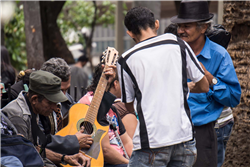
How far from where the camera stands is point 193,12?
3246mm

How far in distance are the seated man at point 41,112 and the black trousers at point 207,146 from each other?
107 centimetres

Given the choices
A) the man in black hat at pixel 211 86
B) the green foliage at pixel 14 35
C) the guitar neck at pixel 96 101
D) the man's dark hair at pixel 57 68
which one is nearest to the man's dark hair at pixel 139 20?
the man in black hat at pixel 211 86

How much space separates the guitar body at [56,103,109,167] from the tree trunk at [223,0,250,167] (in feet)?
6.33

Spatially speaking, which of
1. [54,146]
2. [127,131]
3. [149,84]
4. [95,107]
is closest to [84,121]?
[95,107]

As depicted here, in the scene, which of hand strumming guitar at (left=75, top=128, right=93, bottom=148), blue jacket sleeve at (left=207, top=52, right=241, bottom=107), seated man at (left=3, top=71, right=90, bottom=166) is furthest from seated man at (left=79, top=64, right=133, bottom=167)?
blue jacket sleeve at (left=207, top=52, right=241, bottom=107)

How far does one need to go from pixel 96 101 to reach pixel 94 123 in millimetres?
218

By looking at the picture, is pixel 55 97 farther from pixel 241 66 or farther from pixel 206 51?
pixel 241 66

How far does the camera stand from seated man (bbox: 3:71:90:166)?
3.09m

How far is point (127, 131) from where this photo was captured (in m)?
4.07

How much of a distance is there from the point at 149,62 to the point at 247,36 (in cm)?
239

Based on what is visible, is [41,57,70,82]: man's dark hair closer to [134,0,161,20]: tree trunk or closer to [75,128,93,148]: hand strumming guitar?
[75,128,93,148]: hand strumming guitar

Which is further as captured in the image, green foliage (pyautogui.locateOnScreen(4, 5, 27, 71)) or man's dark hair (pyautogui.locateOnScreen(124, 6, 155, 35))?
green foliage (pyautogui.locateOnScreen(4, 5, 27, 71))

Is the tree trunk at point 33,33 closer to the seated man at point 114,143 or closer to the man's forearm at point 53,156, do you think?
the seated man at point 114,143

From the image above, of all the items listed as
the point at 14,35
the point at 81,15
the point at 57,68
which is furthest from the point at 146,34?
the point at 81,15
